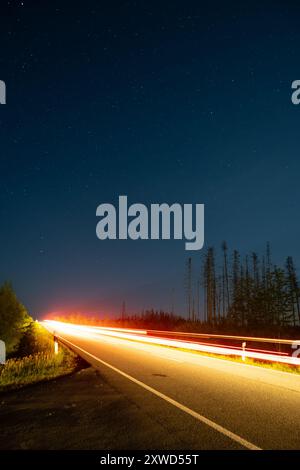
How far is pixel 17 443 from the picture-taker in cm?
552

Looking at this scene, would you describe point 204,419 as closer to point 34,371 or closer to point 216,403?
point 216,403

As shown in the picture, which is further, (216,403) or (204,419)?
(216,403)

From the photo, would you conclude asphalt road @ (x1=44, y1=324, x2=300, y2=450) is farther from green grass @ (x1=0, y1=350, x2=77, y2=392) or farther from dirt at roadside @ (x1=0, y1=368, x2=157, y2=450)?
green grass @ (x1=0, y1=350, x2=77, y2=392)

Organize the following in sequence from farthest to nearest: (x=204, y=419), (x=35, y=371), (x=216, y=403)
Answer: (x=35, y=371), (x=216, y=403), (x=204, y=419)

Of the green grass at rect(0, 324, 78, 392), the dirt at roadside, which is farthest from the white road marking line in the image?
the green grass at rect(0, 324, 78, 392)

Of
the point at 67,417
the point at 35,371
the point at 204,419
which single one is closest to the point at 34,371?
the point at 35,371

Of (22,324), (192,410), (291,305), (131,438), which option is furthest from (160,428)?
(291,305)

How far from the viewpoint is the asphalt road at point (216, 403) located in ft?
18.3

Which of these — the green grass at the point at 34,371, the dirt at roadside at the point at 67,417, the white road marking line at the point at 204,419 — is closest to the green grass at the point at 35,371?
the green grass at the point at 34,371

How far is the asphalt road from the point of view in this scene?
5590mm

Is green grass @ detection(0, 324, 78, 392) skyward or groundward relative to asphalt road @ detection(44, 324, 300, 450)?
groundward

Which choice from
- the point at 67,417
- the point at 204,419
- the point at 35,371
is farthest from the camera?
the point at 35,371

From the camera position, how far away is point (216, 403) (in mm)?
7953

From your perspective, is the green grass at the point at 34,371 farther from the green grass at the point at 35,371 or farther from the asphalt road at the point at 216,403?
the asphalt road at the point at 216,403
